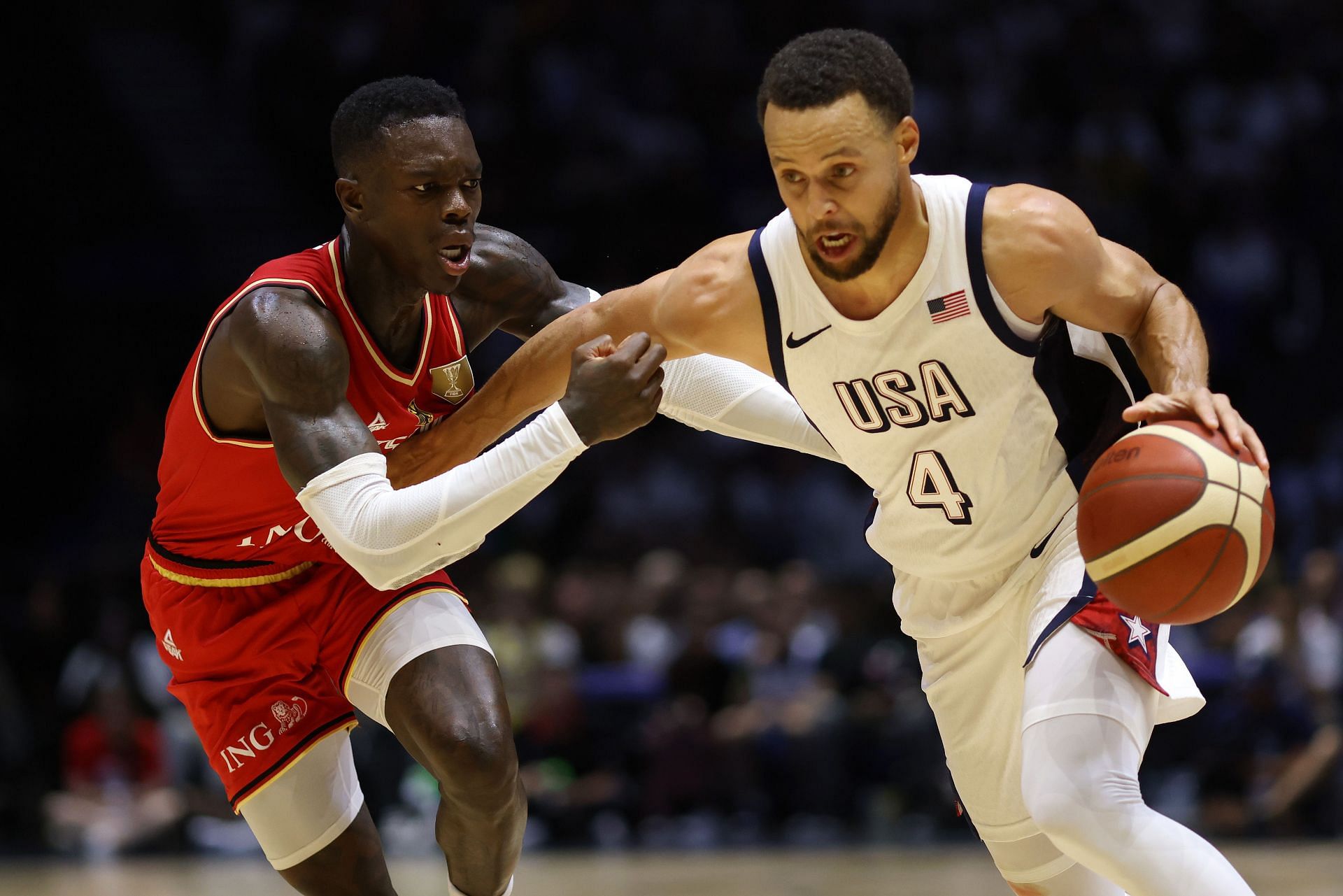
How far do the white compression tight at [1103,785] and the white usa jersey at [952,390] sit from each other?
0.36m

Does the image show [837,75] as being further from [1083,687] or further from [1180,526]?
[1083,687]

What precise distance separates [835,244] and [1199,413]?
2.78ft

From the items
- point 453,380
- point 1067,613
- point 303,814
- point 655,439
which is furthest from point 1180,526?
point 655,439

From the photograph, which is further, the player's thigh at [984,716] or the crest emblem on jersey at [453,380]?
the crest emblem on jersey at [453,380]

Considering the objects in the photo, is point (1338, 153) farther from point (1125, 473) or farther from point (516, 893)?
point (1125, 473)

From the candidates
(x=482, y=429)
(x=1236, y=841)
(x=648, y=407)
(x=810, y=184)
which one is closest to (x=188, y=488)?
(x=482, y=429)

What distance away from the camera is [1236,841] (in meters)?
8.32

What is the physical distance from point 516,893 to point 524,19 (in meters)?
7.97

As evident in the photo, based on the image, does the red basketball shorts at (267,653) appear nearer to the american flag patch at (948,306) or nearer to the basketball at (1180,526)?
the american flag patch at (948,306)

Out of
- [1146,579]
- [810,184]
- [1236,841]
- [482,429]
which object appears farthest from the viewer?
[1236,841]

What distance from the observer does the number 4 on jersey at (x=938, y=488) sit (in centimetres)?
363

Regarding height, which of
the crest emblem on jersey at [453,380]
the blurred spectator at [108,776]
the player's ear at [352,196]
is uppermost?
the player's ear at [352,196]

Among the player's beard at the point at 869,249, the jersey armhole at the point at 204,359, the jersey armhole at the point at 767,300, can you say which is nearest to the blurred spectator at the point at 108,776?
the jersey armhole at the point at 204,359

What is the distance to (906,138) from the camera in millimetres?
3553
